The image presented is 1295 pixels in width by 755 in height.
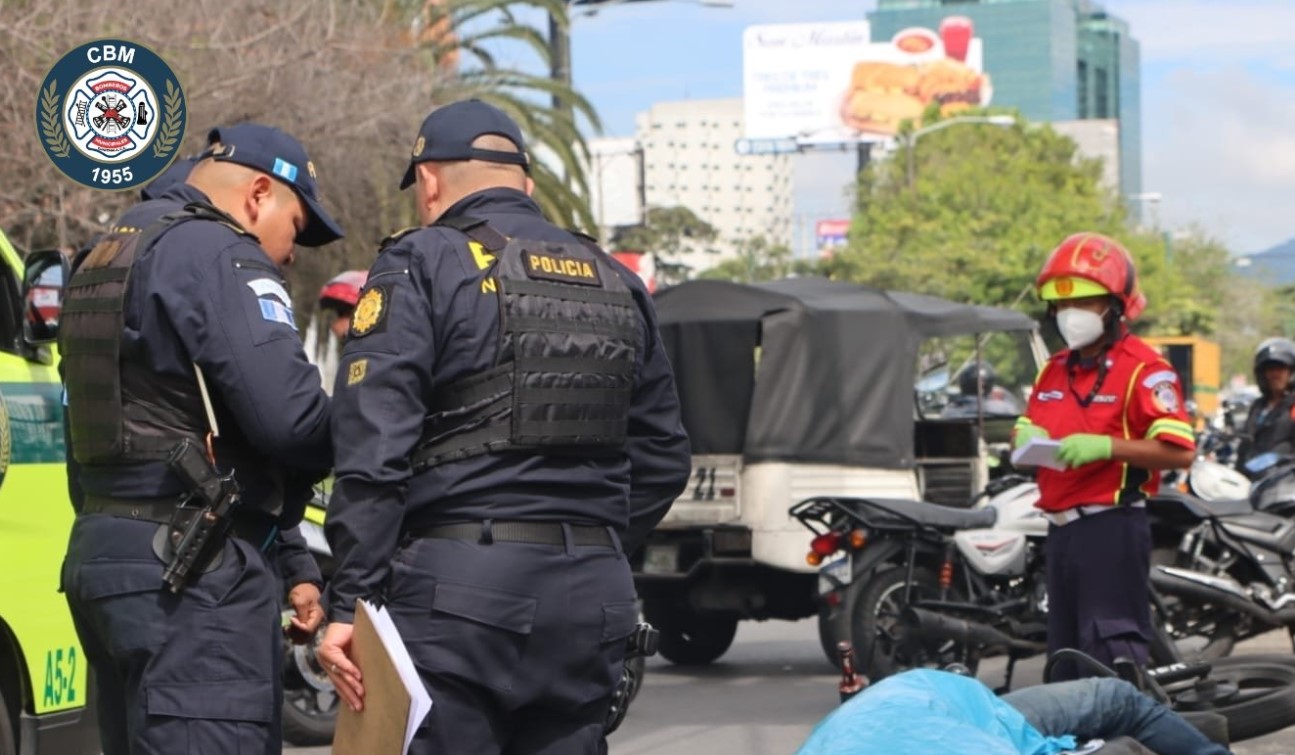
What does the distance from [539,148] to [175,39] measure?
38.2ft

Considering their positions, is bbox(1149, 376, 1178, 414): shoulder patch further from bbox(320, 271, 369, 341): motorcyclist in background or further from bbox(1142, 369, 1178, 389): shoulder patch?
bbox(320, 271, 369, 341): motorcyclist in background

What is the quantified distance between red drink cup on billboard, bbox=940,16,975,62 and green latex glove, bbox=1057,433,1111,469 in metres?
111

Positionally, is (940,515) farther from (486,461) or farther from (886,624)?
(486,461)

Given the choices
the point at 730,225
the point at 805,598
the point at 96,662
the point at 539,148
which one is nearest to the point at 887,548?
the point at 805,598

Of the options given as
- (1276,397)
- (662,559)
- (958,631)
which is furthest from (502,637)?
(1276,397)

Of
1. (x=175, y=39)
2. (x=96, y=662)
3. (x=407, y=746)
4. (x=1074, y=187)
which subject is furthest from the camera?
(x=1074, y=187)

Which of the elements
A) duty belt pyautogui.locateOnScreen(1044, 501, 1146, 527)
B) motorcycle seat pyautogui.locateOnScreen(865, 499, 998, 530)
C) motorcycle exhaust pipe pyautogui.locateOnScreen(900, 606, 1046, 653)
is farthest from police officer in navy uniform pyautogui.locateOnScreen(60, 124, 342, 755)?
motorcycle seat pyautogui.locateOnScreen(865, 499, 998, 530)

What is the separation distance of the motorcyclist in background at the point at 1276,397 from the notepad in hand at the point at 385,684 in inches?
403

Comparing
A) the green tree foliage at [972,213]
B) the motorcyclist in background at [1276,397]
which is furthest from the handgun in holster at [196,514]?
the green tree foliage at [972,213]

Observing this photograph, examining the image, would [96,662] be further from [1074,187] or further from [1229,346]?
[1229,346]

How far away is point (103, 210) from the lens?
14898 millimetres

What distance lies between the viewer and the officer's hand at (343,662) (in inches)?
148

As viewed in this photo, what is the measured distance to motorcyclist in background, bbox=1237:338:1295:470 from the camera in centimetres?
1302

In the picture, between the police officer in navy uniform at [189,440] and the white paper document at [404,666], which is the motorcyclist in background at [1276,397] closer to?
the police officer in navy uniform at [189,440]
